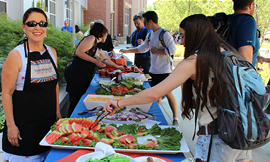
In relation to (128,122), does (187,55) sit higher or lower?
higher

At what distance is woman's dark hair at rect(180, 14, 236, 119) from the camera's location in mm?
1454

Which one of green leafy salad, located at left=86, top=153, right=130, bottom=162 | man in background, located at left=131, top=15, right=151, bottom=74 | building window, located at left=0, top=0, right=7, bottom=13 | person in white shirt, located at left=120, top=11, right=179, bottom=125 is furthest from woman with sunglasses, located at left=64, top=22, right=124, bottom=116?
building window, located at left=0, top=0, right=7, bottom=13

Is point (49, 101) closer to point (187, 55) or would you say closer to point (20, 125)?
point (20, 125)

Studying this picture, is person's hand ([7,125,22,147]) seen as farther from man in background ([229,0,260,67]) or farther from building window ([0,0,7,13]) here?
building window ([0,0,7,13])

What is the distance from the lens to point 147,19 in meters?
4.45

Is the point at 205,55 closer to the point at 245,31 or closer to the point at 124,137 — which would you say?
the point at 124,137

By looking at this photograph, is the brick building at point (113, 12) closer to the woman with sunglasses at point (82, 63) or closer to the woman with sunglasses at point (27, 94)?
the woman with sunglasses at point (82, 63)

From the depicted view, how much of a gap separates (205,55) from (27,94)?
1482mm

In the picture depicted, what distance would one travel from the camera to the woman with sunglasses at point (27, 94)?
1.87 meters

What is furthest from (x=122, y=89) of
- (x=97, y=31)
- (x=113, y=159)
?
(x=113, y=159)

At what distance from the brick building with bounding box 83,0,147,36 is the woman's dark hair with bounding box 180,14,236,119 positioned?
21.6 m

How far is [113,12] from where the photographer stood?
27500mm

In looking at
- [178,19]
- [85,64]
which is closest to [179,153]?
[85,64]

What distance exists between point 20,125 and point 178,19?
2647cm
